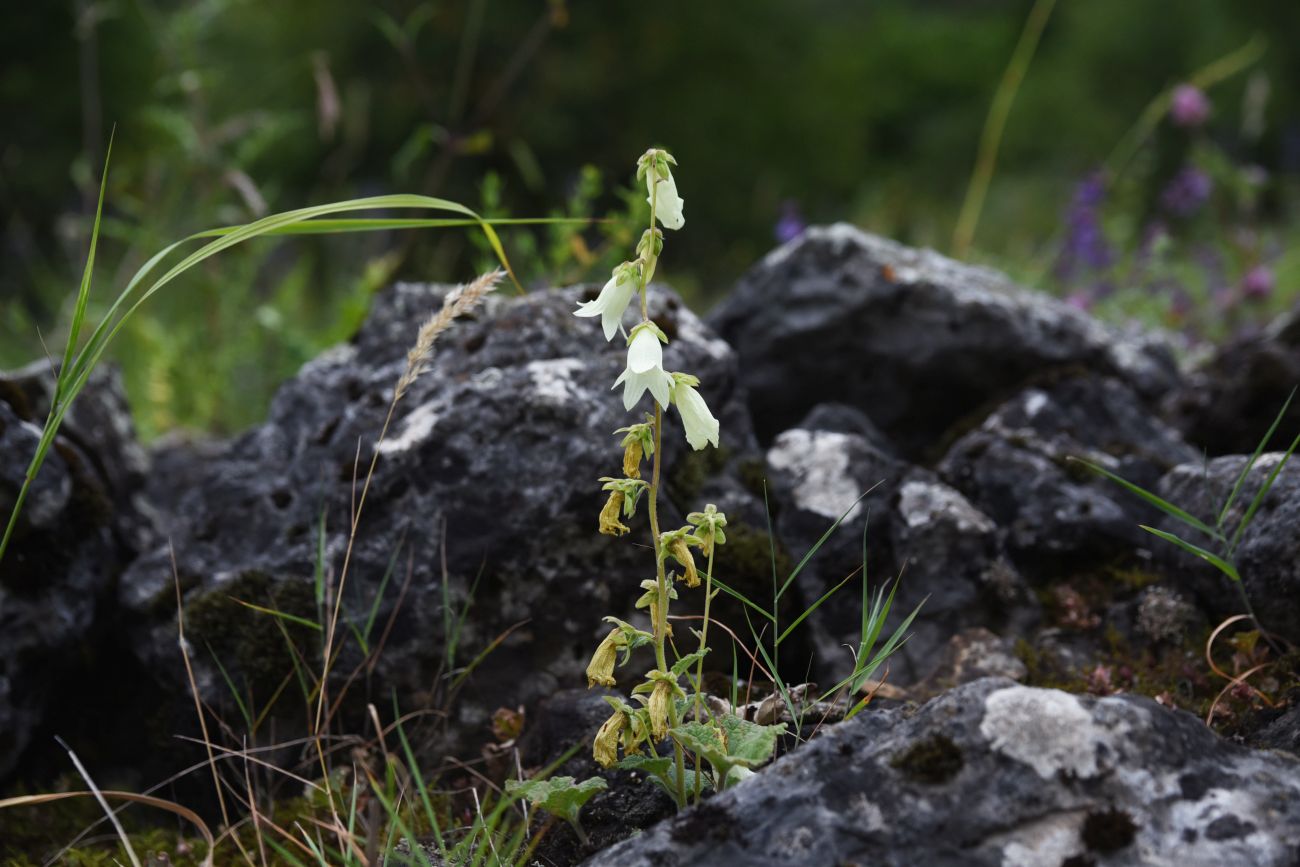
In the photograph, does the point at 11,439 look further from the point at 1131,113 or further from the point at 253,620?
the point at 1131,113

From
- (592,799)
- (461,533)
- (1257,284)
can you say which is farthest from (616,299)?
(1257,284)

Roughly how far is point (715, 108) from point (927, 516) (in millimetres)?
11134

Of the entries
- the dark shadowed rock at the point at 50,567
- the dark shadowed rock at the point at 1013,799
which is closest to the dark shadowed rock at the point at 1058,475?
the dark shadowed rock at the point at 1013,799

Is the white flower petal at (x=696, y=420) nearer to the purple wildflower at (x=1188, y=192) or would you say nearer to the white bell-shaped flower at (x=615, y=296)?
the white bell-shaped flower at (x=615, y=296)

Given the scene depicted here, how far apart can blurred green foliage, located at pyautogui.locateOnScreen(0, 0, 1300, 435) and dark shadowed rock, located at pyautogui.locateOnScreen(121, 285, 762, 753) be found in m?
1.10

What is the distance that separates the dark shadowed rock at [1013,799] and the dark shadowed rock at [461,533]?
0.94 meters

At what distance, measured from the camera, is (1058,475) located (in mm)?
2695

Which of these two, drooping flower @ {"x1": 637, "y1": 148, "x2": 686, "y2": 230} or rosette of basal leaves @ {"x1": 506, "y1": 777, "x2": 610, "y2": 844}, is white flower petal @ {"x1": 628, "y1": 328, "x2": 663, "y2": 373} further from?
rosette of basal leaves @ {"x1": 506, "y1": 777, "x2": 610, "y2": 844}

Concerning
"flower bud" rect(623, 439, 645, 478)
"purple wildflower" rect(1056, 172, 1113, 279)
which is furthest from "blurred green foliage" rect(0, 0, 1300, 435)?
"flower bud" rect(623, 439, 645, 478)

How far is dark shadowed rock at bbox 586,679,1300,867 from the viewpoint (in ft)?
Result: 4.50

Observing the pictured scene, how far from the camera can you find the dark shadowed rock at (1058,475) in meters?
2.61

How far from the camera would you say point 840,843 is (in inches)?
55.8

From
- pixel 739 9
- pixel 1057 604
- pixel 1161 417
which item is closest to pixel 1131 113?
pixel 739 9

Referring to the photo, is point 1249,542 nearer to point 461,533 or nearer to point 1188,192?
point 461,533
